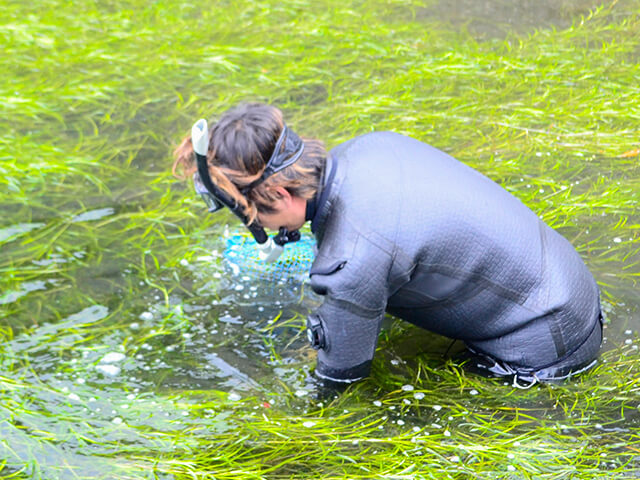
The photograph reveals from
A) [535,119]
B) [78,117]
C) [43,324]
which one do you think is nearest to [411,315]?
[43,324]

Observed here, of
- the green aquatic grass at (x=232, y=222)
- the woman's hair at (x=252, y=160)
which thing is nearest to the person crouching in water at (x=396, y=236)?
the woman's hair at (x=252, y=160)

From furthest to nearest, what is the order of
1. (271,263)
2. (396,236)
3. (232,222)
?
(232,222) → (271,263) → (396,236)

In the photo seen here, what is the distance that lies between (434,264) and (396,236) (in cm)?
19

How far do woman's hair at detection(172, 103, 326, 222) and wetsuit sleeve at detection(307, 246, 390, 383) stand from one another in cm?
28

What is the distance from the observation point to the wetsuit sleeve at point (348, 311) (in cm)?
259

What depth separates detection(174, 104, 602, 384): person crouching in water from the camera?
2596mm

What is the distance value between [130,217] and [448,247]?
91.5 inches

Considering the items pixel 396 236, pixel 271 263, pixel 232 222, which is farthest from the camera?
pixel 232 222

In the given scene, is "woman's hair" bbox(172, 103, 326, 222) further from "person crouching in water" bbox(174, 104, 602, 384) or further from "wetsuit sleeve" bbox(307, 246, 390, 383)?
"wetsuit sleeve" bbox(307, 246, 390, 383)

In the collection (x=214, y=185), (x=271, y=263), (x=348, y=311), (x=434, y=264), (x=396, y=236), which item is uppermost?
(x=214, y=185)

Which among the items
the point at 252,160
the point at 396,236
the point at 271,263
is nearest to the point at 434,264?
the point at 396,236

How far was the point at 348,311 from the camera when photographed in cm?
266

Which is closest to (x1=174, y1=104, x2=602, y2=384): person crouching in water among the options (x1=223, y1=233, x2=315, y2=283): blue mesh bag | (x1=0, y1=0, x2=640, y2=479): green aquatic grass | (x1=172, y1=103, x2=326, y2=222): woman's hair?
(x1=172, y1=103, x2=326, y2=222): woman's hair

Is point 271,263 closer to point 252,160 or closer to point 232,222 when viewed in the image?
point 232,222
